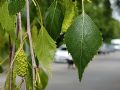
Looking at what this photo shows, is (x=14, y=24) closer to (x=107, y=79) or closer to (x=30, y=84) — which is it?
(x=30, y=84)

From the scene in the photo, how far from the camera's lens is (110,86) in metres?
15.1

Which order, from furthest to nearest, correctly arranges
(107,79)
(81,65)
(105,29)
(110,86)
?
(105,29), (107,79), (110,86), (81,65)

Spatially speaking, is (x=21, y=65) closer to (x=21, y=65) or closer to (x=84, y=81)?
(x=21, y=65)

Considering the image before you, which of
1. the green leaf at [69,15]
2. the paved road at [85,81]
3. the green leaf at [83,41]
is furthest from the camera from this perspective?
the paved road at [85,81]

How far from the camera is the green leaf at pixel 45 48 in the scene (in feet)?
2.86

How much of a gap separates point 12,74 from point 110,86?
1441 cm

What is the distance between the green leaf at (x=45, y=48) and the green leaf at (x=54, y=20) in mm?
62

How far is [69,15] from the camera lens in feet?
3.00

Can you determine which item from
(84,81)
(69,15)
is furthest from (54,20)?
(84,81)

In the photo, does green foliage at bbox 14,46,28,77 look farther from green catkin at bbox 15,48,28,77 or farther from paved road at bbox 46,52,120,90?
paved road at bbox 46,52,120,90

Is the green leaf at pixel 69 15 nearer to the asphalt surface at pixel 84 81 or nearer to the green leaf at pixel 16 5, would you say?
the green leaf at pixel 16 5

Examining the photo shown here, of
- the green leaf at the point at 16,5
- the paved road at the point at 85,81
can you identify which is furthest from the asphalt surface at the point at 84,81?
the green leaf at the point at 16,5

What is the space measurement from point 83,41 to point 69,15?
0.13m

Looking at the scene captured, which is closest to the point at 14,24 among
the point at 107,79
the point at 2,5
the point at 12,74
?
the point at 2,5
